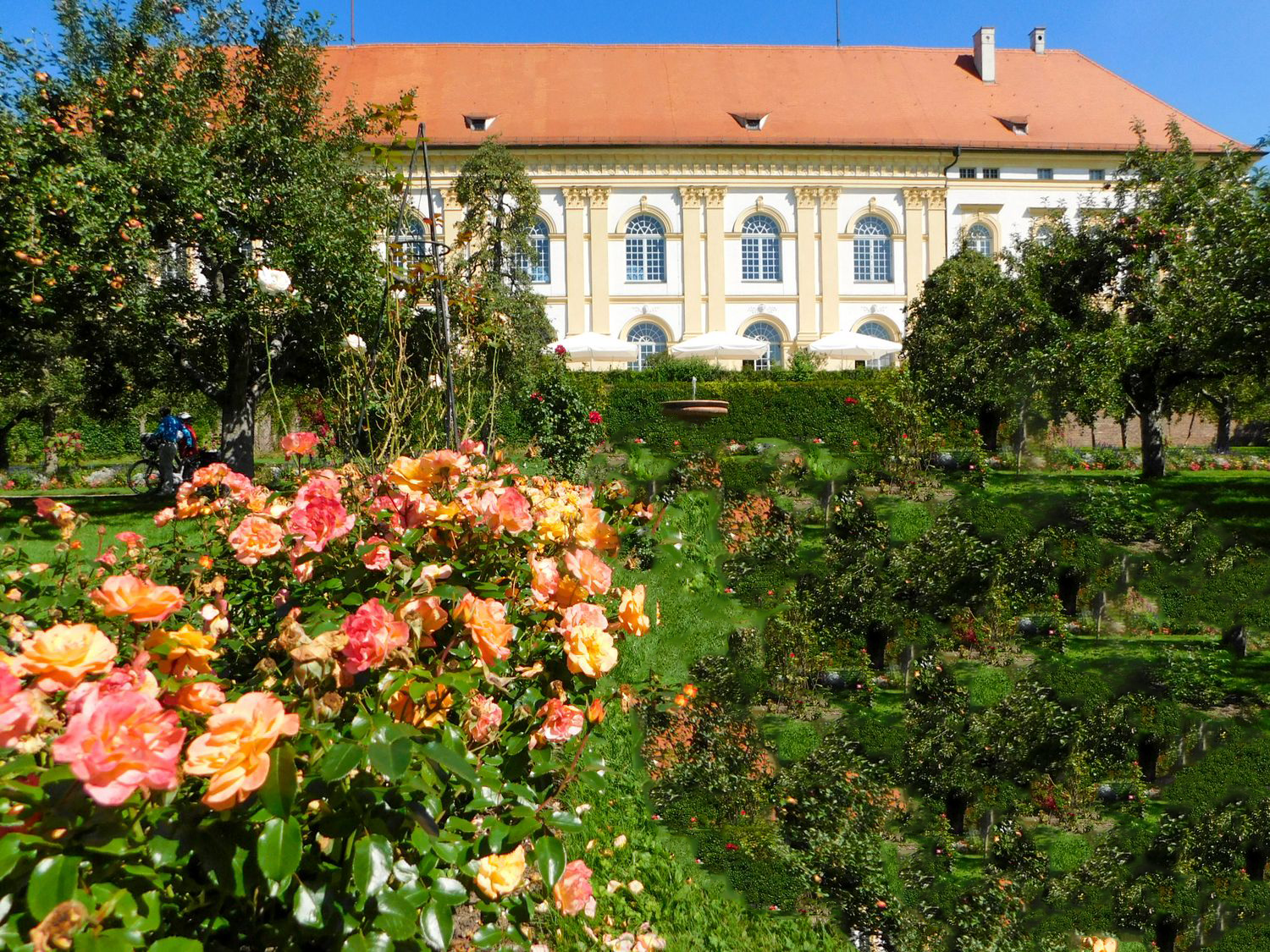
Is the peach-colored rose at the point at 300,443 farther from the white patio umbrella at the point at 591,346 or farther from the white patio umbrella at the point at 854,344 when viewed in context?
the white patio umbrella at the point at 854,344

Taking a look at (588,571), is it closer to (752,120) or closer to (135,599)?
(135,599)

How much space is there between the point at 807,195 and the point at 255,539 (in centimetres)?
3112

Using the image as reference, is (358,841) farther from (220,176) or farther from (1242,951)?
(220,176)

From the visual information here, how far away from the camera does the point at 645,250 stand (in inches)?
1217

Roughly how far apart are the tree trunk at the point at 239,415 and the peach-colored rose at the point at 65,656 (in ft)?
38.9

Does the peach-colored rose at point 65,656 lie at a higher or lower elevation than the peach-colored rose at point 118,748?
higher

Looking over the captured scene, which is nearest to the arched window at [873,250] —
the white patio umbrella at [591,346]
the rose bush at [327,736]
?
the white patio umbrella at [591,346]

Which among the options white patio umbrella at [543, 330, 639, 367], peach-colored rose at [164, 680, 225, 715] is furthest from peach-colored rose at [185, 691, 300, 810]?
white patio umbrella at [543, 330, 639, 367]

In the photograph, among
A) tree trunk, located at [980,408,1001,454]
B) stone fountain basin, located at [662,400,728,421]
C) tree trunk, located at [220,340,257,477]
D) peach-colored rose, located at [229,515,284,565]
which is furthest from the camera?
tree trunk, located at [220,340,257,477]

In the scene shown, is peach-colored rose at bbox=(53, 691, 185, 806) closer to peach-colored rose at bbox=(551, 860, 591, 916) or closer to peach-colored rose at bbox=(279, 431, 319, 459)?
peach-colored rose at bbox=(551, 860, 591, 916)

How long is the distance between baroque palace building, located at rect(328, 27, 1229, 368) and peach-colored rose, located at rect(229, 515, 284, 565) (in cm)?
2873

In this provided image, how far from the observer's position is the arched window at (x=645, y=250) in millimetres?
30844

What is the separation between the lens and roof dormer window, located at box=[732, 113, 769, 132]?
30703mm

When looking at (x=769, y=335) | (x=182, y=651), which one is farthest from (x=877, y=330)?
(x=182, y=651)
